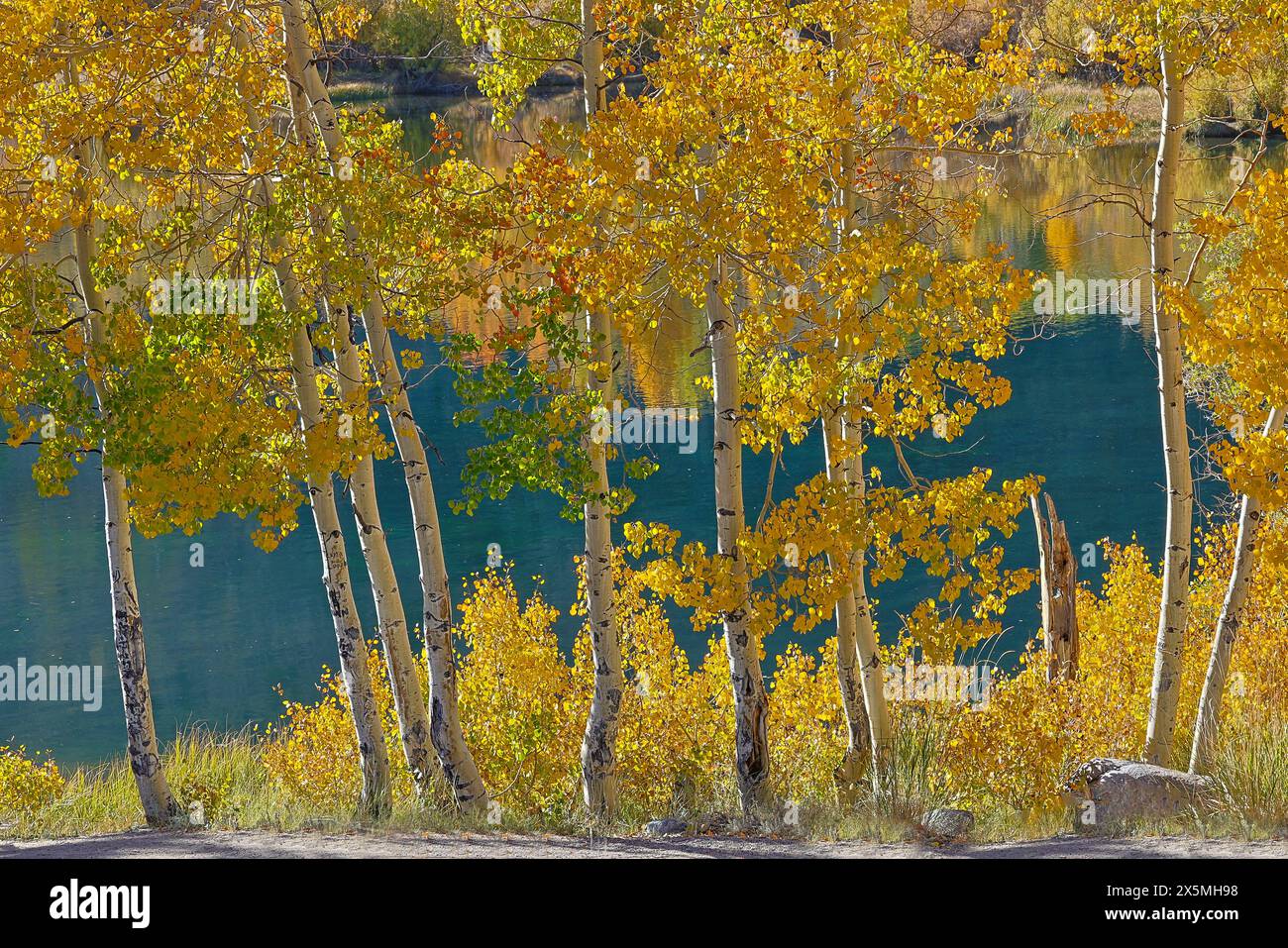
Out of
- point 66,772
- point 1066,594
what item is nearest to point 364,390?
point 1066,594

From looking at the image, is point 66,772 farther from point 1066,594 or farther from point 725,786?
point 1066,594

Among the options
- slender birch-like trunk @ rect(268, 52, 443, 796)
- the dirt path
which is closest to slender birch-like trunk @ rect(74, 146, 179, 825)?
the dirt path

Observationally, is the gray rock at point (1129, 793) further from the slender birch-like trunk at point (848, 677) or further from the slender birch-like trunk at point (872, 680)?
the slender birch-like trunk at point (848, 677)

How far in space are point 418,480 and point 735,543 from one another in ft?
10.7

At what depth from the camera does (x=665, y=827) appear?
12.3 meters

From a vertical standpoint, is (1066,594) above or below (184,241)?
below

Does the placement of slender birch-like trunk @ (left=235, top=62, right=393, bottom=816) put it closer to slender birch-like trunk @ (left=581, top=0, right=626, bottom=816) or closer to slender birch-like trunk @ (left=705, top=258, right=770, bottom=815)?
slender birch-like trunk @ (left=581, top=0, right=626, bottom=816)

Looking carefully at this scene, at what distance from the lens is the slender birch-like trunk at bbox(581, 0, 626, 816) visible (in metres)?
12.7

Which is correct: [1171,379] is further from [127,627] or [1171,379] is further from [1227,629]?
[127,627]

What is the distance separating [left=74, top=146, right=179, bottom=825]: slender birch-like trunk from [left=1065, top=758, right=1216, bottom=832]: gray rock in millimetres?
8780

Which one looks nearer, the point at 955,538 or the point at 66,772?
the point at 955,538

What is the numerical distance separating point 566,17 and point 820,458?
30987 mm

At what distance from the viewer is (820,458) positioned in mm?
43500

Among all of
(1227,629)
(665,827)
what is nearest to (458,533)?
(665,827)
